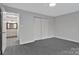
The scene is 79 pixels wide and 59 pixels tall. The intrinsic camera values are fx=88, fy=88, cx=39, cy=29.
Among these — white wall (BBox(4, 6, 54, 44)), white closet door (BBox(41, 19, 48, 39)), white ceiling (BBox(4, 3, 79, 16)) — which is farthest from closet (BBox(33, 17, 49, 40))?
white ceiling (BBox(4, 3, 79, 16))

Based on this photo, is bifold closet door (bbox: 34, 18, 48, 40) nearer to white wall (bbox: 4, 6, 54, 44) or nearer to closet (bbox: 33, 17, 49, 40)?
closet (bbox: 33, 17, 49, 40)

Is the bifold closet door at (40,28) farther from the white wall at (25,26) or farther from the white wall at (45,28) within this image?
the white wall at (25,26)

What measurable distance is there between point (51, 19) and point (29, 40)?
3733mm

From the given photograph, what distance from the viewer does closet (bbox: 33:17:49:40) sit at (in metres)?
6.21

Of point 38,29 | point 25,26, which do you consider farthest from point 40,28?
point 25,26

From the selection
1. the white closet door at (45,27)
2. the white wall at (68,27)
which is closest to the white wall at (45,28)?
the white closet door at (45,27)

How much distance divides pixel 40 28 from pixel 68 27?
6.83 feet

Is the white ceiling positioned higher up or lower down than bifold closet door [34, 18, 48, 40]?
higher up

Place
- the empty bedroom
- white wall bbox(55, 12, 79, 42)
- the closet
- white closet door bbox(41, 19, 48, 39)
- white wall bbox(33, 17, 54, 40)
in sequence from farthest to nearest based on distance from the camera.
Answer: white closet door bbox(41, 19, 48, 39), white wall bbox(33, 17, 54, 40), the closet, white wall bbox(55, 12, 79, 42), the empty bedroom

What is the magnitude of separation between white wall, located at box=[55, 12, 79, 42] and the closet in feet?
3.53

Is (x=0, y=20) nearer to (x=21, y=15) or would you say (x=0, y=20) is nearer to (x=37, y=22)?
(x=21, y=15)

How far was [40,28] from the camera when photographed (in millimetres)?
6906

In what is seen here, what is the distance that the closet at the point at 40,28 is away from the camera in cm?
621

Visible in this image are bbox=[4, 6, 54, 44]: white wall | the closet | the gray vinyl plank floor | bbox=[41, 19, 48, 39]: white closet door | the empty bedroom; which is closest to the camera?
the gray vinyl plank floor
